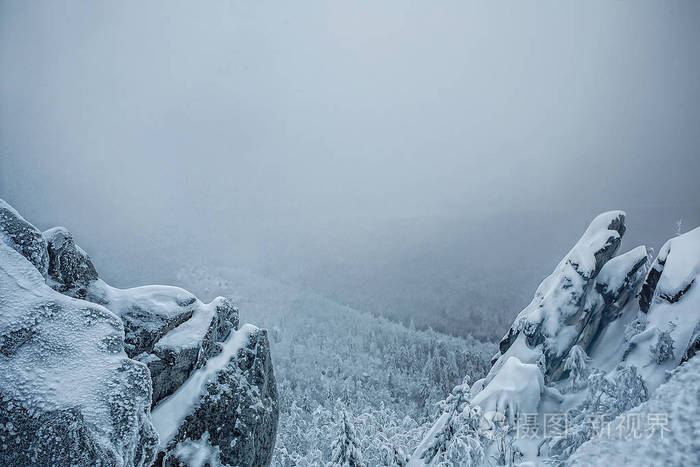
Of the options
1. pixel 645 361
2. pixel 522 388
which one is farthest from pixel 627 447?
pixel 645 361

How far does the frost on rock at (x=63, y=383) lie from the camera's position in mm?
5355

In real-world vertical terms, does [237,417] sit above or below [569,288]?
below

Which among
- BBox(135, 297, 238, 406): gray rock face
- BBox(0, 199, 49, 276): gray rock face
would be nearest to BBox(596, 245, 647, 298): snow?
BBox(135, 297, 238, 406): gray rock face

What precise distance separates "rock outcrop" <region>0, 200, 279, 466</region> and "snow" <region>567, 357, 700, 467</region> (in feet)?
22.0

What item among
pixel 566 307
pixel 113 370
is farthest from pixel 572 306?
pixel 113 370

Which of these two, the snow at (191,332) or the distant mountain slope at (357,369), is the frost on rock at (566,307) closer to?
the distant mountain slope at (357,369)

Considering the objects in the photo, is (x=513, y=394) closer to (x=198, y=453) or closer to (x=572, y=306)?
(x=572, y=306)

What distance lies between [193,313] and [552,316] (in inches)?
732

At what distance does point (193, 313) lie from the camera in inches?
466

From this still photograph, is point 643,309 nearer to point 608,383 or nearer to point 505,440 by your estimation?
point 608,383

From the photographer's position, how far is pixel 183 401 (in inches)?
387

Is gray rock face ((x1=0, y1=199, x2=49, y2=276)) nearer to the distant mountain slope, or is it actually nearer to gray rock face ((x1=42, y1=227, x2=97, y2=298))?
gray rock face ((x1=42, y1=227, x2=97, y2=298))

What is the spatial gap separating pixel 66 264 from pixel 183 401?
511 centimetres

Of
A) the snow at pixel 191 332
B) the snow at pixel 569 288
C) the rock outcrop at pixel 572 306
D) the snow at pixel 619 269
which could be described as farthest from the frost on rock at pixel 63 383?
the snow at pixel 619 269
